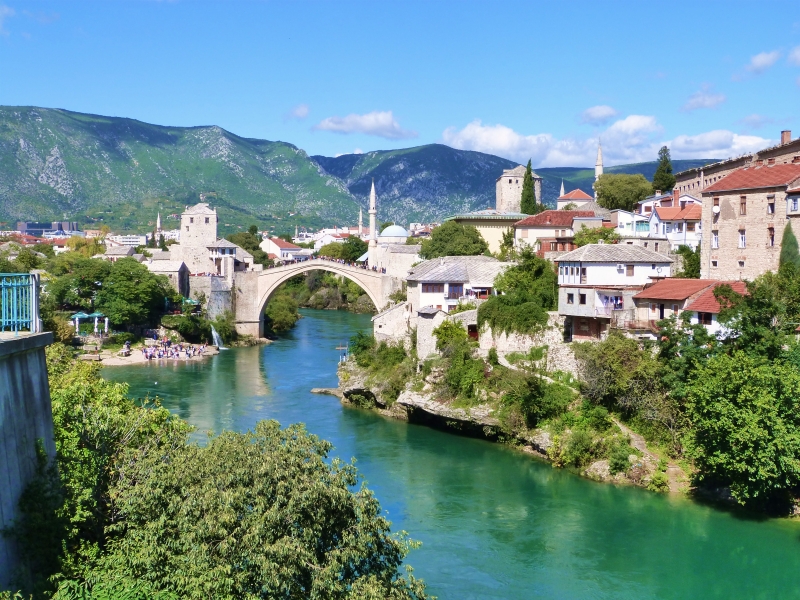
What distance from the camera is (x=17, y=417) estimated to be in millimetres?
9414

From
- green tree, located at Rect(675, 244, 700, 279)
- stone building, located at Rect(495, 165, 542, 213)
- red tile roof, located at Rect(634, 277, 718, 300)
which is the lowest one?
red tile roof, located at Rect(634, 277, 718, 300)

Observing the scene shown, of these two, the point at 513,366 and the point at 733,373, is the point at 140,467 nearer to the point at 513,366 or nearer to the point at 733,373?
the point at 733,373

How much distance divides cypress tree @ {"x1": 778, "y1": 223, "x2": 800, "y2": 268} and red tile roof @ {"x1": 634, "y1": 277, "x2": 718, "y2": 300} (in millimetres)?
2446

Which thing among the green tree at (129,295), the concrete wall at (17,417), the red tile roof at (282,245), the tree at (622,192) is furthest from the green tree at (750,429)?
the red tile roof at (282,245)

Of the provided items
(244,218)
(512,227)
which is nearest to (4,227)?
(244,218)

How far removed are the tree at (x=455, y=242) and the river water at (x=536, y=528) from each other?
59.6 feet

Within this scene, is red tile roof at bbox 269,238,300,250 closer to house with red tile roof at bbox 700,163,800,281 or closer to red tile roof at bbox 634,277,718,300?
house with red tile roof at bbox 700,163,800,281

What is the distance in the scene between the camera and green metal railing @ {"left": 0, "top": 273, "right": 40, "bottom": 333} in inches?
381

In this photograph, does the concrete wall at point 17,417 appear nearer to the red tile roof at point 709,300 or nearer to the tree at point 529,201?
the red tile roof at point 709,300

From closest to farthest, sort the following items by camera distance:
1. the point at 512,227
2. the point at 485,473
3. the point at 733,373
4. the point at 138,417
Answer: the point at 138,417 → the point at 733,373 → the point at 485,473 → the point at 512,227

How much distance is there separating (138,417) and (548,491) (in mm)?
12280

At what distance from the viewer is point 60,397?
14008 millimetres

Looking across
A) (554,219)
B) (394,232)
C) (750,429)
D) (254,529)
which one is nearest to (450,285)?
(554,219)

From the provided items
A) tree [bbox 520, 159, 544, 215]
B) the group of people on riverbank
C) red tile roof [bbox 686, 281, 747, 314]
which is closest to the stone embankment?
red tile roof [bbox 686, 281, 747, 314]
